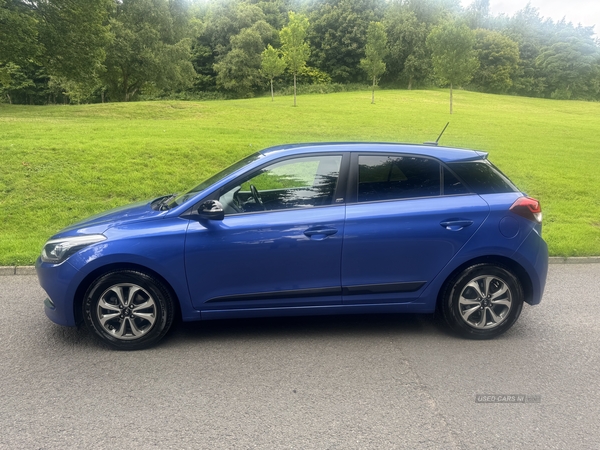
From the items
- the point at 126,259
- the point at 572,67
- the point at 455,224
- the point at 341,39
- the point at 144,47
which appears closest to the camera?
the point at 126,259

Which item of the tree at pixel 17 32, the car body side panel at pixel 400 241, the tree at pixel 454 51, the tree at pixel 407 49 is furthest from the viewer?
the tree at pixel 407 49

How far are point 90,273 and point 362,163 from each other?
246 centimetres

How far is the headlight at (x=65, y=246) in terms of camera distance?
12.3 ft

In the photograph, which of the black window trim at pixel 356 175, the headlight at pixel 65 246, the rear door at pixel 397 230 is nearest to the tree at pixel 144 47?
the headlight at pixel 65 246

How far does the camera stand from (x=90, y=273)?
3.70 metres

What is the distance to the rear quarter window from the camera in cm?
408

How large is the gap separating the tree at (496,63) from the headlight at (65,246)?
74.5m

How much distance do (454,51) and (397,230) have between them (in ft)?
102

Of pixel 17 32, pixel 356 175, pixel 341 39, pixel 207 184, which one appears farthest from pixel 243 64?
pixel 356 175

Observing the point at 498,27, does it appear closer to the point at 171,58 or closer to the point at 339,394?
the point at 171,58

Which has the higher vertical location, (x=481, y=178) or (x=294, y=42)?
(x=294, y=42)

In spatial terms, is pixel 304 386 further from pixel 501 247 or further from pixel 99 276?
pixel 501 247

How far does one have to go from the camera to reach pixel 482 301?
3.98 meters

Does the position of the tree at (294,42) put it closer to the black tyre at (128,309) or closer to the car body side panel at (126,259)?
the car body side panel at (126,259)
